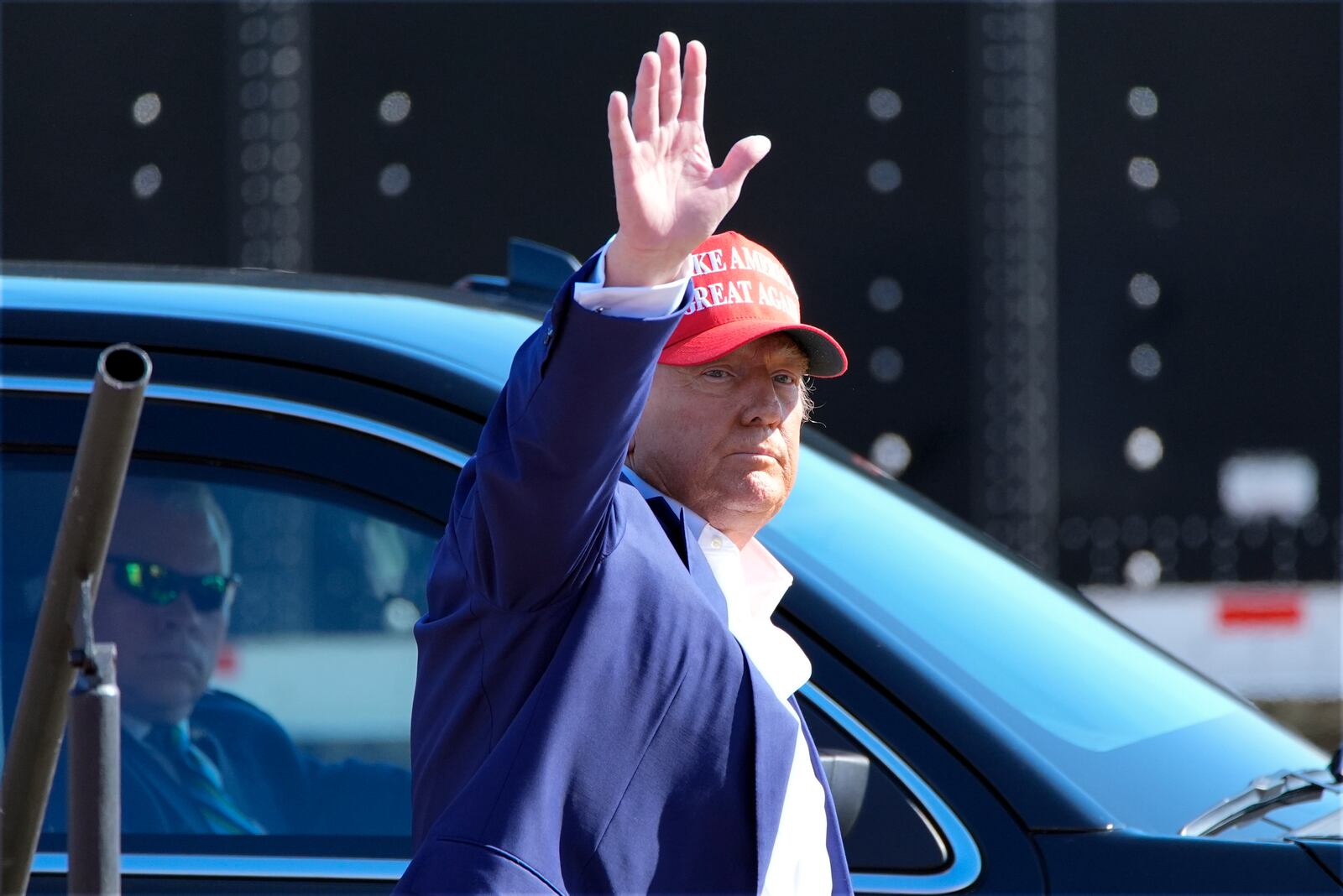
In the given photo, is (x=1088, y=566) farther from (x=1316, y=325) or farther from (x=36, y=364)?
(x=36, y=364)

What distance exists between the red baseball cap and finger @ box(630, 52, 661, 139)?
0.87 ft

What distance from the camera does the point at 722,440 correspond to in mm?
1692

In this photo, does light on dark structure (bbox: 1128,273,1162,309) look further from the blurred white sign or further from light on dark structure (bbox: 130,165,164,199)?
light on dark structure (bbox: 130,165,164,199)

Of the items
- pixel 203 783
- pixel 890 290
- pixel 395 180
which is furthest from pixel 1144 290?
pixel 203 783

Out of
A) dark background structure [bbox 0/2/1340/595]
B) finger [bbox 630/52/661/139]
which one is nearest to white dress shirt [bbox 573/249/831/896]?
finger [bbox 630/52/661/139]

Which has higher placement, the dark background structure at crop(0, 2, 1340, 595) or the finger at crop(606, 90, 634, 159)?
the dark background structure at crop(0, 2, 1340, 595)

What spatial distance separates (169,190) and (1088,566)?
2968mm

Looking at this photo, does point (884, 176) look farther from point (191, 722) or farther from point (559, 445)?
point (559, 445)

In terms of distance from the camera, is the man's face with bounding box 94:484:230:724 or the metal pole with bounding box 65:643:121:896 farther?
the man's face with bounding box 94:484:230:724

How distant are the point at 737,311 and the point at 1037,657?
618 mm

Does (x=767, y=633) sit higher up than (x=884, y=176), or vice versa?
(x=884, y=176)

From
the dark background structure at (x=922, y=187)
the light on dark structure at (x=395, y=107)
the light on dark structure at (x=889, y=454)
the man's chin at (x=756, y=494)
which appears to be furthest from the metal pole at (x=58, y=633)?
the light on dark structure at (x=889, y=454)

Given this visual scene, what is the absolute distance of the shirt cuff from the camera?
4.41 ft

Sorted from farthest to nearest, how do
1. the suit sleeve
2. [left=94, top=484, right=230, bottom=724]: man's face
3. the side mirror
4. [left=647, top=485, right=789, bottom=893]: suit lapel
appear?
[left=94, top=484, right=230, bottom=724]: man's face → the side mirror → [left=647, top=485, right=789, bottom=893]: suit lapel → the suit sleeve
